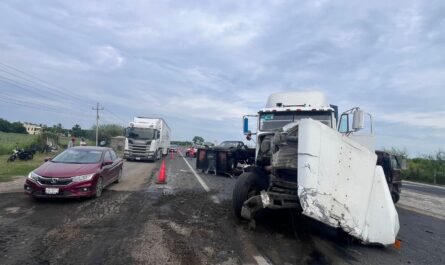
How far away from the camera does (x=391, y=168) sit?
12250 millimetres

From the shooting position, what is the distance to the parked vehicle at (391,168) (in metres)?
12.0

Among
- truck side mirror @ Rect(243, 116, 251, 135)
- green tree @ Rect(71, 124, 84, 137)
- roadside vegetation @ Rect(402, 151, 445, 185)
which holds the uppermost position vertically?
green tree @ Rect(71, 124, 84, 137)

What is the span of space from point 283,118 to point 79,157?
6344 mm

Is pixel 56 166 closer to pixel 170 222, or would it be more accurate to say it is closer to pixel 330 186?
pixel 170 222

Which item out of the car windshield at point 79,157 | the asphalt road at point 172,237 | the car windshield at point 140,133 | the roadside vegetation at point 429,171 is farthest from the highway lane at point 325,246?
the roadside vegetation at point 429,171

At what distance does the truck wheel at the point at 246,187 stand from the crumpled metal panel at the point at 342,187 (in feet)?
6.66

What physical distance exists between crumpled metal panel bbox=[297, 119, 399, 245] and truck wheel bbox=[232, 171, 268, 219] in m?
2.03

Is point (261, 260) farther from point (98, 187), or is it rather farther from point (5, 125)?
point (5, 125)

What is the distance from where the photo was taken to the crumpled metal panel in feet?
18.0

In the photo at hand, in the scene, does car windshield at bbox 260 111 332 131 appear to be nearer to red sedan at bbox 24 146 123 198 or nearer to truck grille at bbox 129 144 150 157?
red sedan at bbox 24 146 123 198

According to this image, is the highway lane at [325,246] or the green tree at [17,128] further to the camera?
the green tree at [17,128]

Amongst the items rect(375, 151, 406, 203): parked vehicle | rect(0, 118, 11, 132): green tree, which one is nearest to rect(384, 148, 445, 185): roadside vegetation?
rect(375, 151, 406, 203): parked vehicle

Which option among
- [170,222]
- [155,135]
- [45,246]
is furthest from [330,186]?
[155,135]

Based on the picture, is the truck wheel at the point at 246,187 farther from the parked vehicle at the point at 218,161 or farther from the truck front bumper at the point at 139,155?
the truck front bumper at the point at 139,155
